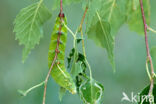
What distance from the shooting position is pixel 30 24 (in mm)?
776

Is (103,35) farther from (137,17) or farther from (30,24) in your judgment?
(137,17)

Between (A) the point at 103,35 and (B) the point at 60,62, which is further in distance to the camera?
(A) the point at 103,35

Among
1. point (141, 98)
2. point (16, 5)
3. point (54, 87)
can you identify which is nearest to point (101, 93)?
point (141, 98)

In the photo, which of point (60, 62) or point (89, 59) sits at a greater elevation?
point (60, 62)

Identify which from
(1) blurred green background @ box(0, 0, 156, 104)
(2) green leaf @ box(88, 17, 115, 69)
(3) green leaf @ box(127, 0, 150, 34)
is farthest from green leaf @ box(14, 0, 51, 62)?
(1) blurred green background @ box(0, 0, 156, 104)

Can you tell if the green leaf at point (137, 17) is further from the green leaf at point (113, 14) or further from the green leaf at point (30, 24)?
the green leaf at point (30, 24)

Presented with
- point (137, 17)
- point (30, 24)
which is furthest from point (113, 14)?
point (30, 24)

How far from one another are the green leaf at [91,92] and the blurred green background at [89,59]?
147 centimetres

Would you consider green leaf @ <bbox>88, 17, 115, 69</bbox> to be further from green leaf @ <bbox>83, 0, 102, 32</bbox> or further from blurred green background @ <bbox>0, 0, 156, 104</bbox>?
blurred green background @ <bbox>0, 0, 156, 104</bbox>

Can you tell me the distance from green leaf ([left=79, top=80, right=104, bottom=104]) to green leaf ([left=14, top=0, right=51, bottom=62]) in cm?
20

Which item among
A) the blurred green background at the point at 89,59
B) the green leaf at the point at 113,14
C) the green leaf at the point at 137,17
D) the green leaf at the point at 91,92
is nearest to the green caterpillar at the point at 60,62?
the green leaf at the point at 91,92

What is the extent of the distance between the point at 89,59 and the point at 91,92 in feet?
5.13

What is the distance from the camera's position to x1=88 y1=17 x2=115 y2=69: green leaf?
73cm

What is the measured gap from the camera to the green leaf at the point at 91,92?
2.01 feet
